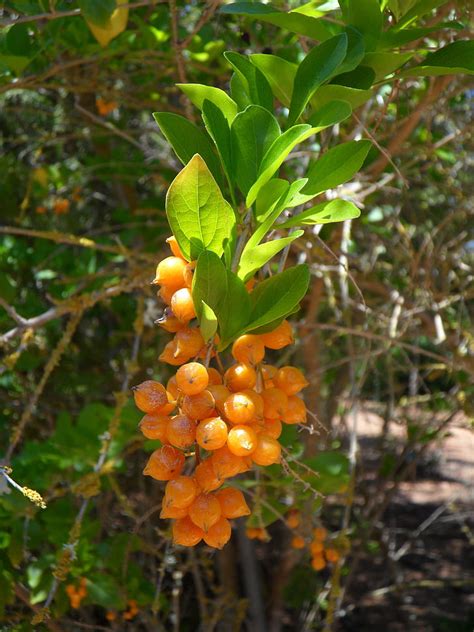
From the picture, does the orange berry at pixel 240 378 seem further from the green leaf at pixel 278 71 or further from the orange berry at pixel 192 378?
the green leaf at pixel 278 71

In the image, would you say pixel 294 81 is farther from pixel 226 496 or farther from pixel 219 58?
pixel 219 58

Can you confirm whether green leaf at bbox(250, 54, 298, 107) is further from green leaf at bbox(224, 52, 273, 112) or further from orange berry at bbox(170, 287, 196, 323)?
orange berry at bbox(170, 287, 196, 323)

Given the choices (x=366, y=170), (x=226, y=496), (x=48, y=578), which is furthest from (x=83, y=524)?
(x=366, y=170)

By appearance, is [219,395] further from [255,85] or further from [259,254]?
[255,85]

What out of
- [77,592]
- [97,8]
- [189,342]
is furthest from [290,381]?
[77,592]

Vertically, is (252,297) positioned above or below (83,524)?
above
